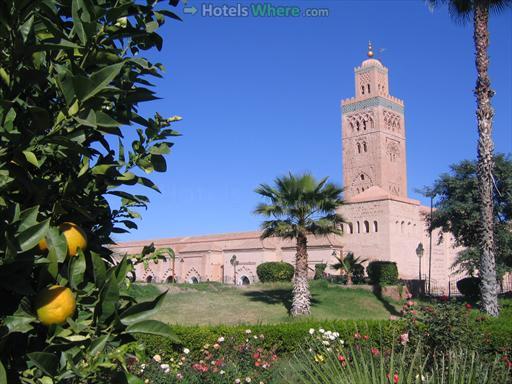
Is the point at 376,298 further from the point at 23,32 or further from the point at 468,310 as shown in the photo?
the point at 23,32

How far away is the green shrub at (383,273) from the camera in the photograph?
87.8 feet

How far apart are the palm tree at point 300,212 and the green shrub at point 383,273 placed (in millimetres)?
8729

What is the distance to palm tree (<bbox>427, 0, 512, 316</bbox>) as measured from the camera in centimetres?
1522

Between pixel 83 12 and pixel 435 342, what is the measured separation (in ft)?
24.1

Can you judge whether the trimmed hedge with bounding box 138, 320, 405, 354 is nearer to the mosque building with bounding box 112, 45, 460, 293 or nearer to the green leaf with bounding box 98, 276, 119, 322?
the green leaf with bounding box 98, 276, 119, 322

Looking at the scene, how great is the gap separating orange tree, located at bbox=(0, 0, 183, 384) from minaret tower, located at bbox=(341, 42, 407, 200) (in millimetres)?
52295

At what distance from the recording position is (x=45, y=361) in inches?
49.1

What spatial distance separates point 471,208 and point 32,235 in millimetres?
25747

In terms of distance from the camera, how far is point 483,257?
15656 millimetres

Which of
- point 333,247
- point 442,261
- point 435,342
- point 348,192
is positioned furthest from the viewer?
point 348,192

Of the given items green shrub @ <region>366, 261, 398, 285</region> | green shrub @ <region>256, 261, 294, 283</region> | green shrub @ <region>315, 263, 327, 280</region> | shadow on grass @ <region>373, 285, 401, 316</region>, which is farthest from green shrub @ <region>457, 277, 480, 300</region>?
green shrub @ <region>256, 261, 294, 283</region>

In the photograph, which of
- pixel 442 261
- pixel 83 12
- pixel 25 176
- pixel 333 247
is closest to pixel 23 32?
pixel 83 12

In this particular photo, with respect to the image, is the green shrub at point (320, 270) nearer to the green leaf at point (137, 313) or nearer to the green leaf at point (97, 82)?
the green leaf at point (137, 313)

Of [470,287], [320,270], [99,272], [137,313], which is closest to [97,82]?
[99,272]
